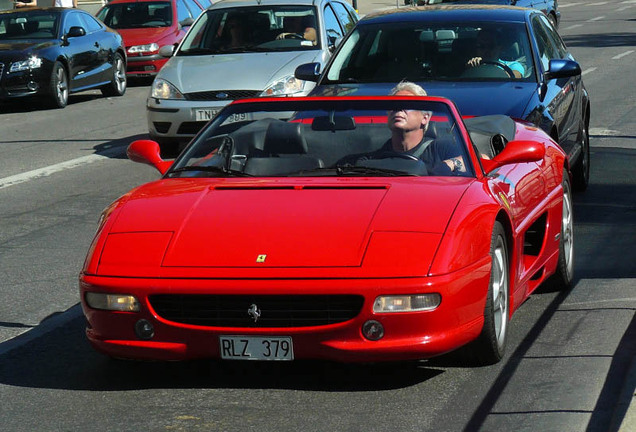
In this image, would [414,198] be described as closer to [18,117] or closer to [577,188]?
[577,188]

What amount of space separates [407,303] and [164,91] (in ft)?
32.6

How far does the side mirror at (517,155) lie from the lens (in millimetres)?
6816

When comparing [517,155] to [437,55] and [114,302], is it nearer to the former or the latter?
[114,302]

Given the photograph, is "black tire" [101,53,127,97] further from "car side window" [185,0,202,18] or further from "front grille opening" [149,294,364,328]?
"front grille opening" [149,294,364,328]

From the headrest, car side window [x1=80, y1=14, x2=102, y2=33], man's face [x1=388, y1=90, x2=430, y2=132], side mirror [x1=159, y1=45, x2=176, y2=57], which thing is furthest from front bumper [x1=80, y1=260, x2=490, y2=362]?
car side window [x1=80, y1=14, x2=102, y2=33]

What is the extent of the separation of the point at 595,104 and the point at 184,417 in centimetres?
1457

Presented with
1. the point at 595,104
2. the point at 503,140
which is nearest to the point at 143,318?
the point at 503,140

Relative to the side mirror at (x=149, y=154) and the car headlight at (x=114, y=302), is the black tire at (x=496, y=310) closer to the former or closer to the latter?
the car headlight at (x=114, y=302)

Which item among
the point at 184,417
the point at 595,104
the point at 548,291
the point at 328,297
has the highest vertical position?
the point at 328,297

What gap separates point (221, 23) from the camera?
16438mm

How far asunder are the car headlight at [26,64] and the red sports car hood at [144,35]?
14.7 feet

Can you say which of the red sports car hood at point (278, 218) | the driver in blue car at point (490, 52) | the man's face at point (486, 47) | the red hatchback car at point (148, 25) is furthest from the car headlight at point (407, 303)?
the red hatchback car at point (148, 25)

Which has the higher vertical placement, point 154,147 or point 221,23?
point 154,147

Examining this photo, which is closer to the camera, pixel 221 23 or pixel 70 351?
pixel 70 351
